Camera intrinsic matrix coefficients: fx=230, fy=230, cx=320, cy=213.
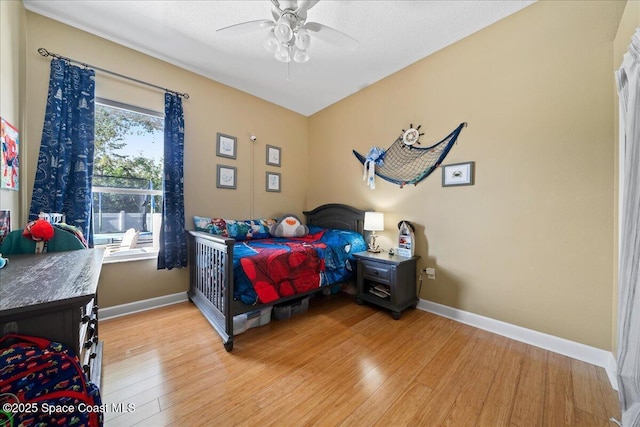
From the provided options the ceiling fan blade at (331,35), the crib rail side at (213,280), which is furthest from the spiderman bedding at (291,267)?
the ceiling fan blade at (331,35)

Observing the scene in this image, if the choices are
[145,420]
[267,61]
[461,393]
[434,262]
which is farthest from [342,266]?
[267,61]

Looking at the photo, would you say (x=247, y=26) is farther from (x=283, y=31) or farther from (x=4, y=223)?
(x=4, y=223)

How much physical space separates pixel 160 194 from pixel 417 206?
9.61 ft

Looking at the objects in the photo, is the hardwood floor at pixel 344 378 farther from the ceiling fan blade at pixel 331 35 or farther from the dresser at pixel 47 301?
the ceiling fan blade at pixel 331 35

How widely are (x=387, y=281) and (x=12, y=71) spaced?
348 centimetres

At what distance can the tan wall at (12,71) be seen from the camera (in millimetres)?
1528

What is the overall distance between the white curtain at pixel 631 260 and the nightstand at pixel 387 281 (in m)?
1.35

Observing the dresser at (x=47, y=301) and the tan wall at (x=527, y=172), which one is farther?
the tan wall at (x=527, y=172)

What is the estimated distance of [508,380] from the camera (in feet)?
4.84

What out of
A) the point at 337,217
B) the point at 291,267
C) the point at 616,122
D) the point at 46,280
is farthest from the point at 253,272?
the point at 616,122

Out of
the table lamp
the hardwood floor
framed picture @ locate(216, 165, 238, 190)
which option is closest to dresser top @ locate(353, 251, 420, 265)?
the table lamp

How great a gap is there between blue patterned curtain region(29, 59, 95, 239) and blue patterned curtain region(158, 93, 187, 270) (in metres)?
0.59

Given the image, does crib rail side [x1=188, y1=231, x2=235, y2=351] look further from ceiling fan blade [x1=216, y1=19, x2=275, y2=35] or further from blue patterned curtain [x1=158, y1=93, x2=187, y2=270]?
ceiling fan blade [x1=216, y1=19, x2=275, y2=35]

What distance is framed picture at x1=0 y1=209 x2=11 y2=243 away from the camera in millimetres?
1415
